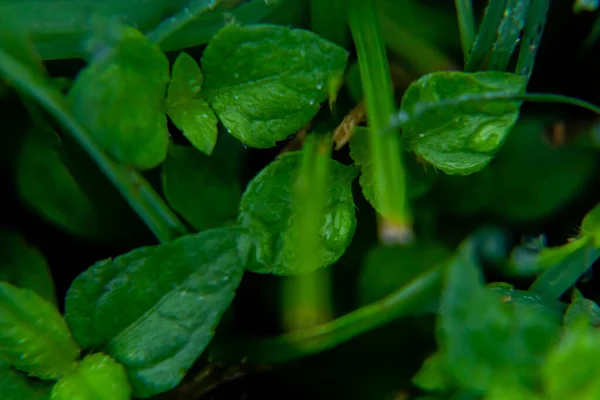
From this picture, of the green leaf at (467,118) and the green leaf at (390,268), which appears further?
the green leaf at (390,268)

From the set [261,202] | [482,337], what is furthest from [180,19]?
[482,337]

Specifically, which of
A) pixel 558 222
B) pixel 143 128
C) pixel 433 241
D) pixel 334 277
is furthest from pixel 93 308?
pixel 558 222

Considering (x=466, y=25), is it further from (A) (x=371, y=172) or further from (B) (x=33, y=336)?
(B) (x=33, y=336)

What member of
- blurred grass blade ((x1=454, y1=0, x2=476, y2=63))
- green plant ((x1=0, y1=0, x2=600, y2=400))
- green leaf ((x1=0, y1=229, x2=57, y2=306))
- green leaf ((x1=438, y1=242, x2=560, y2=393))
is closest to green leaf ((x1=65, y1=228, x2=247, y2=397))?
green plant ((x1=0, y1=0, x2=600, y2=400))

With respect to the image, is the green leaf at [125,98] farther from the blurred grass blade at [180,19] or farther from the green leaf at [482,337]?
the green leaf at [482,337]

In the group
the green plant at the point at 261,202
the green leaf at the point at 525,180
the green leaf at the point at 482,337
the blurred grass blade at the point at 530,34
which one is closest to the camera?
the green leaf at the point at 482,337

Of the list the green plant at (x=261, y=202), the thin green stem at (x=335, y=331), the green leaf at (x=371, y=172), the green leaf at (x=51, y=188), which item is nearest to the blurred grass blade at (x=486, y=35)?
the green plant at (x=261, y=202)

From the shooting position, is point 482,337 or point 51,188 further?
point 51,188
